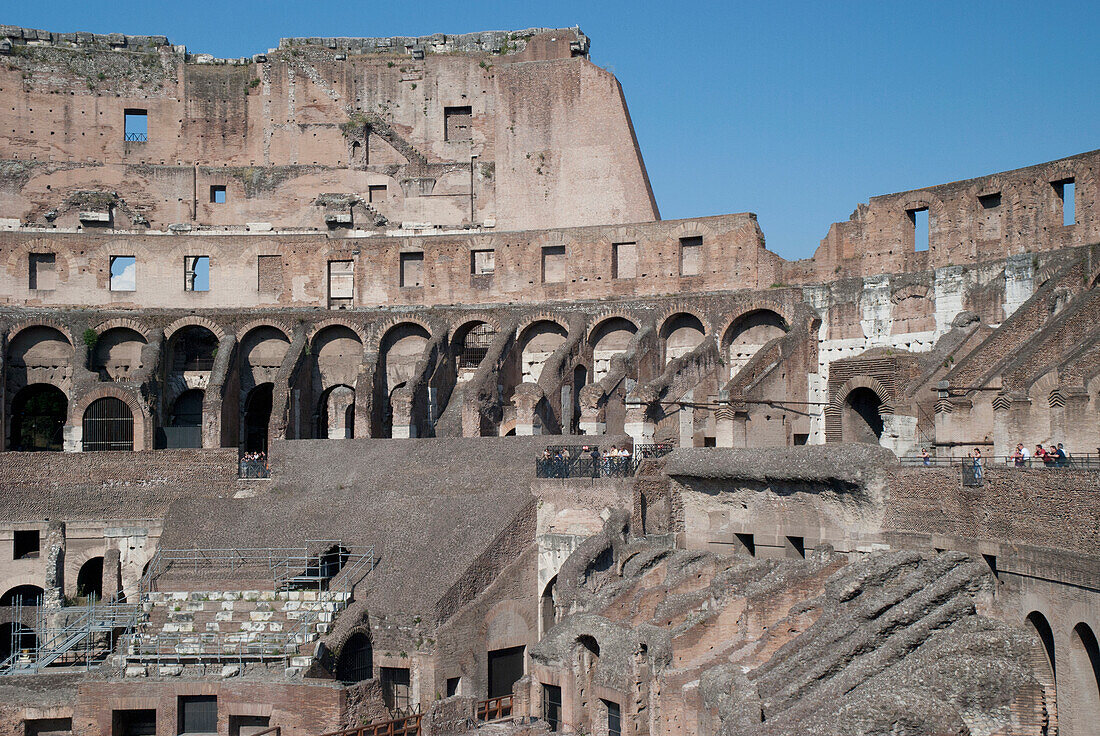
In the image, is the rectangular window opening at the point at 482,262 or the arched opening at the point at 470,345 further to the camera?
the rectangular window opening at the point at 482,262

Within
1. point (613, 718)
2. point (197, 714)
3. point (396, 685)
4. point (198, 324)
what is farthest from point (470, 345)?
point (613, 718)

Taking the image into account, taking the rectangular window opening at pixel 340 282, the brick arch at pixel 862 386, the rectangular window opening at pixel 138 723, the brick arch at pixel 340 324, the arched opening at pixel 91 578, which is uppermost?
the rectangular window opening at pixel 340 282

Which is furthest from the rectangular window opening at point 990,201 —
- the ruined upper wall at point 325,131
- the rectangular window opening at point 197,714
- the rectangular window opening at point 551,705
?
the rectangular window opening at point 197,714

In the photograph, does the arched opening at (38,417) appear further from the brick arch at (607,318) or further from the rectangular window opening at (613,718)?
the rectangular window opening at (613,718)

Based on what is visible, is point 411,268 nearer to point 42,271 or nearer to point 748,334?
point 748,334

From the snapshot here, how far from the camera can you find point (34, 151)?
41.8 m

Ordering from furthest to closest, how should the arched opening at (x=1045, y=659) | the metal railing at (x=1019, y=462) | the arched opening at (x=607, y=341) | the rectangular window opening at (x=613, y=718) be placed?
the arched opening at (x=607, y=341) < the rectangular window opening at (x=613, y=718) < the metal railing at (x=1019, y=462) < the arched opening at (x=1045, y=659)

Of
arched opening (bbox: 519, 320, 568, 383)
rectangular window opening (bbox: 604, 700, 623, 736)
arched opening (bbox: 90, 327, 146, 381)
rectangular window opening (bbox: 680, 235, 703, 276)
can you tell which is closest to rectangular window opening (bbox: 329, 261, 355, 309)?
arched opening (bbox: 90, 327, 146, 381)

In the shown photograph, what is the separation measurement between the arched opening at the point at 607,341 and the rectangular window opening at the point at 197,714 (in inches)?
612

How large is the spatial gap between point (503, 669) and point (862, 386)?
35.4 ft

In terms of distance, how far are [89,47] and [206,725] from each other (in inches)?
1099

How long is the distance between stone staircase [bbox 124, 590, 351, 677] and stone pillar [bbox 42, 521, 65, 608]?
4.90 metres

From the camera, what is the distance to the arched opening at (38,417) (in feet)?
118

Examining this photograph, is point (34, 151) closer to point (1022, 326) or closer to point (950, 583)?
point (1022, 326)
